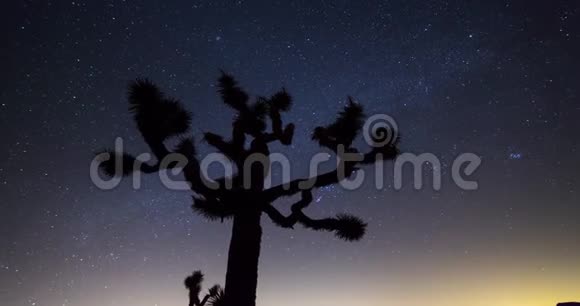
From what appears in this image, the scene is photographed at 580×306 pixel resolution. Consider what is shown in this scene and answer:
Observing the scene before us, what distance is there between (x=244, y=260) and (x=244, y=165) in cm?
151

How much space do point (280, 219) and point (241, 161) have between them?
43.1 inches

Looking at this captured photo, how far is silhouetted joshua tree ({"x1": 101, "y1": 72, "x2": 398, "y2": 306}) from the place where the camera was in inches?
235

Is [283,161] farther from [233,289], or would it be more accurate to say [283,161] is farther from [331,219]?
[233,289]

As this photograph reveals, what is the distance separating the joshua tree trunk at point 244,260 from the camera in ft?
18.6

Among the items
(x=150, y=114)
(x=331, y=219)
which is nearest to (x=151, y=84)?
(x=150, y=114)

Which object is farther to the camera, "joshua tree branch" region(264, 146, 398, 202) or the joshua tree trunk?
"joshua tree branch" region(264, 146, 398, 202)

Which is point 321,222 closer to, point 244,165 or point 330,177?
point 330,177

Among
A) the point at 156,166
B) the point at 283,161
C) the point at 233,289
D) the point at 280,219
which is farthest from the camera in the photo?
the point at 283,161

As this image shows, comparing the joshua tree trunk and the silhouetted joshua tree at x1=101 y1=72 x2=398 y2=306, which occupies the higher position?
the silhouetted joshua tree at x1=101 y1=72 x2=398 y2=306

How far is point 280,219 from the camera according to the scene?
6.67m

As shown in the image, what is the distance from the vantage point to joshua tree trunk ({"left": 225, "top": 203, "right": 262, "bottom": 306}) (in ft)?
18.6

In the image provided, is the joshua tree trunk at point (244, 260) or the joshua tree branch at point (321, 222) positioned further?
the joshua tree branch at point (321, 222)

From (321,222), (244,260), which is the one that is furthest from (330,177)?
(244,260)

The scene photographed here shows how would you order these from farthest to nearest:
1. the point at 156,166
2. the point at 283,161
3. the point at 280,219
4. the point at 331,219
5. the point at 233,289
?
the point at 283,161 < the point at 331,219 < the point at 280,219 < the point at 156,166 < the point at 233,289
